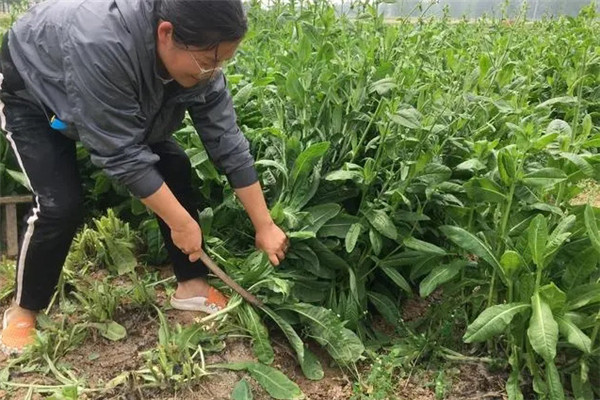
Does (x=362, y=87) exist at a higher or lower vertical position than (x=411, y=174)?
higher

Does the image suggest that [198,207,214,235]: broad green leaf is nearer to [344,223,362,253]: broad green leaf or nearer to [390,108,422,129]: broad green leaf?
[344,223,362,253]: broad green leaf

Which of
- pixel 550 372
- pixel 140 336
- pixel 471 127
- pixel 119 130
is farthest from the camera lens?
pixel 471 127

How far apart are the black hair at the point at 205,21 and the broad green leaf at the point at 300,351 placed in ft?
3.99

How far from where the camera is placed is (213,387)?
7.83ft

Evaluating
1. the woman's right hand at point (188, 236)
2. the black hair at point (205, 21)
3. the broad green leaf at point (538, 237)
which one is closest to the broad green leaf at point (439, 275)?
the broad green leaf at point (538, 237)

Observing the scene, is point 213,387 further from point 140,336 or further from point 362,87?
point 362,87

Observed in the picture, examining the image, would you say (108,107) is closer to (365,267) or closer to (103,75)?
(103,75)

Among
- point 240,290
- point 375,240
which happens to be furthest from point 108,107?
point 375,240

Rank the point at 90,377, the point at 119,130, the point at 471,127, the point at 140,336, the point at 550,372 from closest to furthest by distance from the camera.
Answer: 1. the point at 119,130
2. the point at 550,372
3. the point at 90,377
4. the point at 140,336
5. the point at 471,127

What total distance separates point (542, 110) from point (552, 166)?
2.37ft

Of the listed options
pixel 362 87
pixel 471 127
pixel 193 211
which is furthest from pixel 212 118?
pixel 471 127

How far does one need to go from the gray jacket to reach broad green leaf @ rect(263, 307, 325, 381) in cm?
85

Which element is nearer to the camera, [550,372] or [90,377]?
[550,372]

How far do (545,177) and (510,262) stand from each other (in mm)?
349
